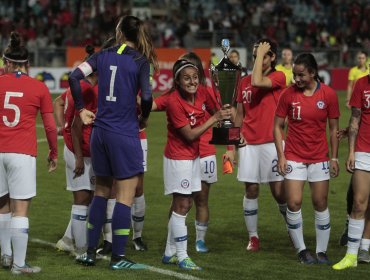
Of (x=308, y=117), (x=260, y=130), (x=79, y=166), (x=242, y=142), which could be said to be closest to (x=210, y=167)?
(x=242, y=142)

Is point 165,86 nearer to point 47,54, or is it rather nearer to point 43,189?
point 47,54

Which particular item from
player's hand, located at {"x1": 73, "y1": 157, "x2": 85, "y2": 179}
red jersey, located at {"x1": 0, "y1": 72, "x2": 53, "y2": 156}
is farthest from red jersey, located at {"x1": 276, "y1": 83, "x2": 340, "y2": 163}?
red jersey, located at {"x1": 0, "y1": 72, "x2": 53, "y2": 156}

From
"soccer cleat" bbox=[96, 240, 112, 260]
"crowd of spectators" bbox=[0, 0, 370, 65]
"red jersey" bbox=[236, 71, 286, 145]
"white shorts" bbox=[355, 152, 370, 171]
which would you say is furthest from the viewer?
"crowd of spectators" bbox=[0, 0, 370, 65]

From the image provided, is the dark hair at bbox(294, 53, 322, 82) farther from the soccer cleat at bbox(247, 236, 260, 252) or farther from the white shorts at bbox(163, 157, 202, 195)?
the soccer cleat at bbox(247, 236, 260, 252)

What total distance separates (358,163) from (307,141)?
1.77 feet

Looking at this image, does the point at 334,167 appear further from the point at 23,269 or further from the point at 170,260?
the point at 23,269

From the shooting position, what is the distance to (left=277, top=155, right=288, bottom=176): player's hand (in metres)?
8.81

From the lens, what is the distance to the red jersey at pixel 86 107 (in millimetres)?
8844

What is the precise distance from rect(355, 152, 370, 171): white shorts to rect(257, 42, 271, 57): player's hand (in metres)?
1.47

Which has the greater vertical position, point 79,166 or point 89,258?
point 79,166

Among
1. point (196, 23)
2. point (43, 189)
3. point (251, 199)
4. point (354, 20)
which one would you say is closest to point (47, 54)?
point (196, 23)

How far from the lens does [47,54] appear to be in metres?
30.8

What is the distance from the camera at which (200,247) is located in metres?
9.61

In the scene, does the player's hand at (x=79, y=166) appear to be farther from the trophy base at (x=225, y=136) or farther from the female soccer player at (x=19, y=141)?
the trophy base at (x=225, y=136)
